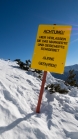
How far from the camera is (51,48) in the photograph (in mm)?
3850

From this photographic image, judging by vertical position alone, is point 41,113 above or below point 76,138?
above

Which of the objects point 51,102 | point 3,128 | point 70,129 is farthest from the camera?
point 51,102

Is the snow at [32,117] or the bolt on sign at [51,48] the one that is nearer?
the snow at [32,117]

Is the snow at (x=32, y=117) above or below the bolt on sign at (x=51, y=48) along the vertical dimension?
below

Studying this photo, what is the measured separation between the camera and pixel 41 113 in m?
3.93

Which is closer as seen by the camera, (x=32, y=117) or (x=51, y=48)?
(x=32, y=117)

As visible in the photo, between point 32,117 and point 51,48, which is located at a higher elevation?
point 51,48

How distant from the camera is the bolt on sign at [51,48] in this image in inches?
149

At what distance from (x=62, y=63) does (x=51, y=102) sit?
1.51 metres

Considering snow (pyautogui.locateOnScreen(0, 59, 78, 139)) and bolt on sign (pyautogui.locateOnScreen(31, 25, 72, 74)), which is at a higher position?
bolt on sign (pyautogui.locateOnScreen(31, 25, 72, 74))

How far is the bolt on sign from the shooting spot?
3.77 m

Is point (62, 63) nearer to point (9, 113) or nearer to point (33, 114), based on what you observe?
point (33, 114)

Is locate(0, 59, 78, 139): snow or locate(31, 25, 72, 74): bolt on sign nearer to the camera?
locate(0, 59, 78, 139): snow

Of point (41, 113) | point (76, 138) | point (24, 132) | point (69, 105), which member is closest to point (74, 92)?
point (69, 105)
